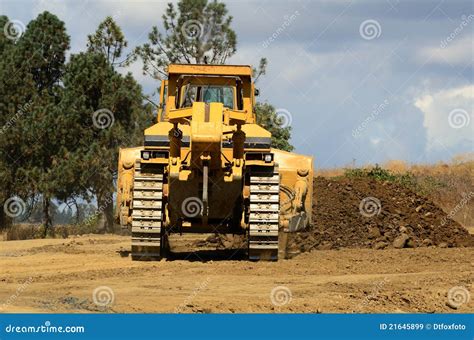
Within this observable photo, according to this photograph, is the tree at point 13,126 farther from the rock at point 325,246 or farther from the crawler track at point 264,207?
the crawler track at point 264,207

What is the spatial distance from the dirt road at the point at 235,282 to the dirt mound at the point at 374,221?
2563mm

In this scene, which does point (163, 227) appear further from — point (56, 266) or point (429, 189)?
point (429, 189)

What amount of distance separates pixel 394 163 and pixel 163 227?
33415mm

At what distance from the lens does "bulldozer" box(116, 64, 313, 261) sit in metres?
14.5

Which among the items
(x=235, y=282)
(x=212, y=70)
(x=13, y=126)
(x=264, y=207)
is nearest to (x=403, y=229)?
(x=212, y=70)

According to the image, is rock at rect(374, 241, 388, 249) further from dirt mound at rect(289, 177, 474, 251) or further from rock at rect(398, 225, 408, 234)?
rock at rect(398, 225, 408, 234)

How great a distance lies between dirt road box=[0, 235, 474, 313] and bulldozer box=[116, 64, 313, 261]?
24.3 inches

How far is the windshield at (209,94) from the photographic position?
54.9ft

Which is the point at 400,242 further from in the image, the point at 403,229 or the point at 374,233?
the point at 403,229

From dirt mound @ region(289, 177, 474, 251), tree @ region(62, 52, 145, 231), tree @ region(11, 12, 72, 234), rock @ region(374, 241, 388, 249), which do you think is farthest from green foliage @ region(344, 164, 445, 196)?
tree @ region(11, 12, 72, 234)

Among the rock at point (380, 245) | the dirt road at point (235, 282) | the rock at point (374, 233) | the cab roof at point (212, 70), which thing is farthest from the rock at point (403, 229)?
the cab roof at point (212, 70)

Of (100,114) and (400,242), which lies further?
(100,114)

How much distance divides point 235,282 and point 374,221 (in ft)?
35.7

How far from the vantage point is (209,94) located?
16.8 m
